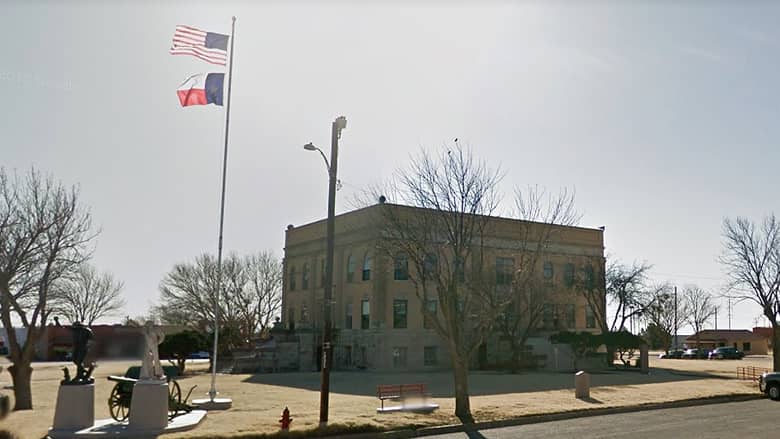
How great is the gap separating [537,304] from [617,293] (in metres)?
12.6

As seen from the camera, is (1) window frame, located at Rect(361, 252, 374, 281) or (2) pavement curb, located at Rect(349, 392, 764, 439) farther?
(1) window frame, located at Rect(361, 252, 374, 281)

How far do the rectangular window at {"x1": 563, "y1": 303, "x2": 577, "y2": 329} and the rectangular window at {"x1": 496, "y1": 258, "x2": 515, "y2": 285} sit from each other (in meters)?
7.32

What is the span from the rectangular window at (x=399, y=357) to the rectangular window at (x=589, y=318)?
17646mm

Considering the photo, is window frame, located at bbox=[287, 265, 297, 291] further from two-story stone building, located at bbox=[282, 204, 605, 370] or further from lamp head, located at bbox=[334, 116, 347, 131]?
lamp head, located at bbox=[334, 116, 347, 131]

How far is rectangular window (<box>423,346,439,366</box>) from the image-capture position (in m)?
46.2

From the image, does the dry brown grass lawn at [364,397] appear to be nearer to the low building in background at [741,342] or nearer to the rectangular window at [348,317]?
the rectangular window at [348,317]

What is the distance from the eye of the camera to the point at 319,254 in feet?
178

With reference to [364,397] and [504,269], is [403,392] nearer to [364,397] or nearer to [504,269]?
[364,397]

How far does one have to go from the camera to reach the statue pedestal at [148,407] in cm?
1565

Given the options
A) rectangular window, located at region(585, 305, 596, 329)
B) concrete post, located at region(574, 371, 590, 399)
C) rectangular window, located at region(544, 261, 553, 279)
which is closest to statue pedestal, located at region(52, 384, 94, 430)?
concrete post, located at region(574, 371, 590, 399)

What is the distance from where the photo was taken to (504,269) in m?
48.1

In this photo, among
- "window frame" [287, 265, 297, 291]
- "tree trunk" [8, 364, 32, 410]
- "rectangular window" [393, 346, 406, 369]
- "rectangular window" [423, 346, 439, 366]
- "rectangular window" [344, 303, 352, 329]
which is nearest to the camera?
"tree trunk" [8, 364, 32, 410]

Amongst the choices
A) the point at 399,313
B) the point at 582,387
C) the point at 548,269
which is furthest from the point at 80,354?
the point at 548,269

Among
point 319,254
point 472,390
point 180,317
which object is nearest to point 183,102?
point 472,390
